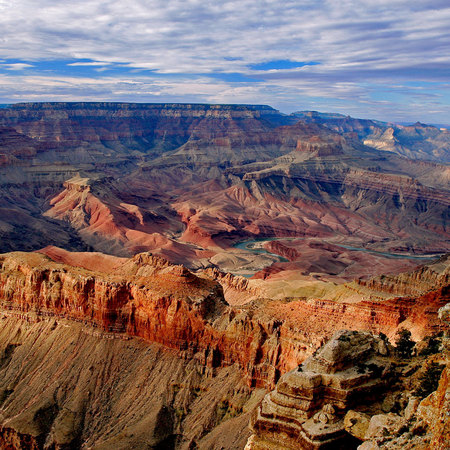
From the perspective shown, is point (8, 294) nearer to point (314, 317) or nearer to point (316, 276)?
point (314, 317)

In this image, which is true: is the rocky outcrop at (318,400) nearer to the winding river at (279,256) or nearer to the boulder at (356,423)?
the boulder at (356,423)

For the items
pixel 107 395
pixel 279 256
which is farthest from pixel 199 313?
pixel 279 256

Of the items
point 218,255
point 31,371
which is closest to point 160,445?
point 31,371

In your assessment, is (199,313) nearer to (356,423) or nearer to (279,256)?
(356,423)

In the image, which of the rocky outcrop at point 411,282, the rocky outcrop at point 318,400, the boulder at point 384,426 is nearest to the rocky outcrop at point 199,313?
the rocky outcrop at point 411,282

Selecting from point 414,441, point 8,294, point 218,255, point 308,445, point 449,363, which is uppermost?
point 449,363

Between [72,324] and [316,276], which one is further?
[316,276]

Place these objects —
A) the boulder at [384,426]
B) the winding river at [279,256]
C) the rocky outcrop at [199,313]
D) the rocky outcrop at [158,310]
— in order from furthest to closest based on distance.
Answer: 1. the winding river at [279,256]
2. the rocky outcrop at [158,310]
3. the rocky outcrop at [199,313]
4. the boulder at [384,426]

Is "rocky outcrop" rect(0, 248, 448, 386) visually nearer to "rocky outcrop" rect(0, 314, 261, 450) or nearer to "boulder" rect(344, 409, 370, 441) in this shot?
"rocky outcrop" rect(0, 314, 261, 450)
